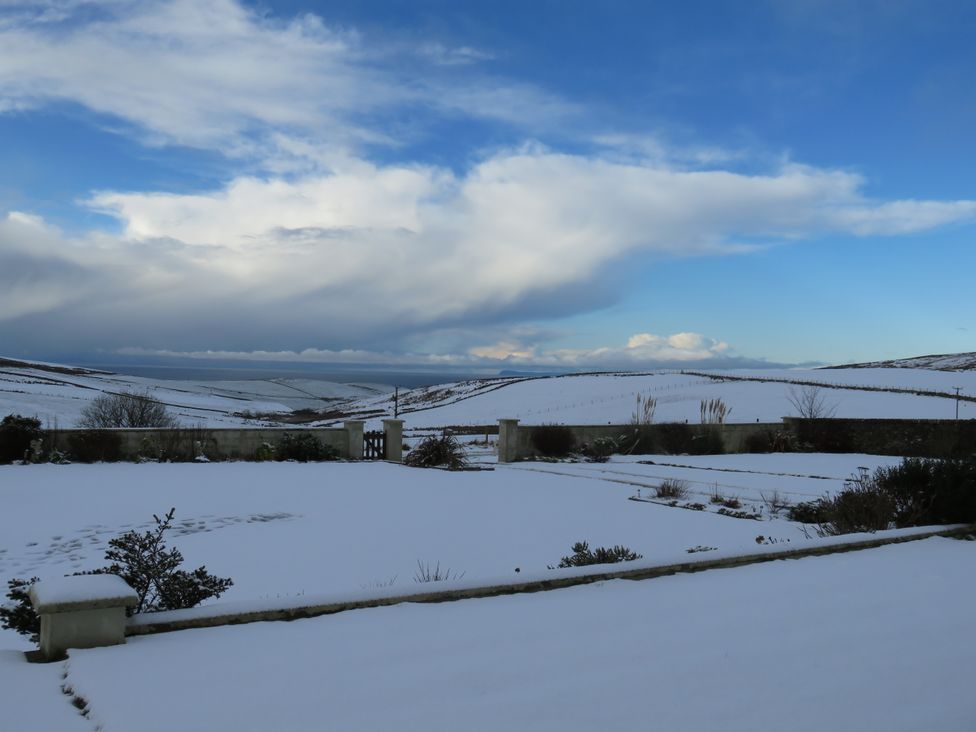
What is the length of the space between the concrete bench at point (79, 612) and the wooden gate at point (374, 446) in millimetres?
17134

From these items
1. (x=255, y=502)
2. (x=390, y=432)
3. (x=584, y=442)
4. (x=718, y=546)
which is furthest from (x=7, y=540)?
(x=584, y=442)

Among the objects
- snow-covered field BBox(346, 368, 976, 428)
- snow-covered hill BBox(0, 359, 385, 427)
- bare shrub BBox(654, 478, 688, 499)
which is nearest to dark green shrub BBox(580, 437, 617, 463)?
bare shrub BBox(654, 478, 688, 499)

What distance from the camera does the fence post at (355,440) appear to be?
69.7ft

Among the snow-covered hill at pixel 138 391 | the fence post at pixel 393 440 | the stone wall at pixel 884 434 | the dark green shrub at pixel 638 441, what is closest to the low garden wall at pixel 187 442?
the fence post at pixel 393 440

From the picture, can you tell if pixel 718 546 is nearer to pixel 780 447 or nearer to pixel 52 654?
pixel 52 654

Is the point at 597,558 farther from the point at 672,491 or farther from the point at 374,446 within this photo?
the point at 374,446

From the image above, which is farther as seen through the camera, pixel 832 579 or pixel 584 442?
pixel 584 442

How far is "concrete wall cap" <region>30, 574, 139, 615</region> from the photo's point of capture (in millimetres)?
4496

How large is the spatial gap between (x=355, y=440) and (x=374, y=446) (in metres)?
0.79

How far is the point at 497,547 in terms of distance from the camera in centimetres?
936

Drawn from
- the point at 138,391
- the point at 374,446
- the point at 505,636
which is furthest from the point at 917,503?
the point at 138,391

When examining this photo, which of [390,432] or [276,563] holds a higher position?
[390,432]

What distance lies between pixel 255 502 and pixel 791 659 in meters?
10.1

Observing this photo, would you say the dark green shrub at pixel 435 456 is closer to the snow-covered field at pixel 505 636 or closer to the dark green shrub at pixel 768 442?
the snow-covered field at pixel 505 636
